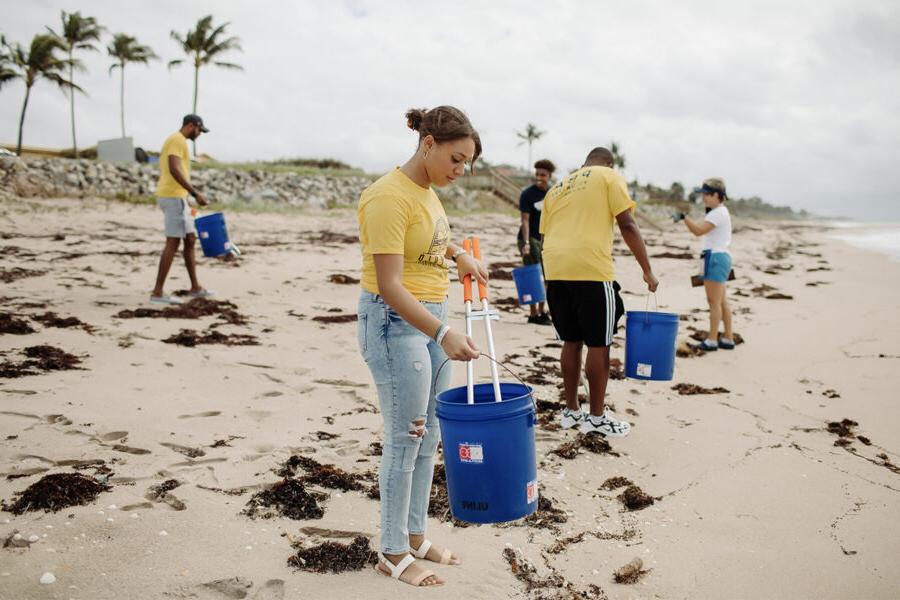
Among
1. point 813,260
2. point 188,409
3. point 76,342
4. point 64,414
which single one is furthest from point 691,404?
point 813,260

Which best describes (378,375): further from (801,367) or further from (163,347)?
(801,367)

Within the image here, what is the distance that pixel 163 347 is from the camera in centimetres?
548

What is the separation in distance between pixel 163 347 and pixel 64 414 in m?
1.68

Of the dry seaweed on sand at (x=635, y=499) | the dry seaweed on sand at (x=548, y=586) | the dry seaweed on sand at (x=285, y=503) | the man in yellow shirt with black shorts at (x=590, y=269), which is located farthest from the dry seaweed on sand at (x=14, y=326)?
the dry seaweed on sand at (x=635, y=499)

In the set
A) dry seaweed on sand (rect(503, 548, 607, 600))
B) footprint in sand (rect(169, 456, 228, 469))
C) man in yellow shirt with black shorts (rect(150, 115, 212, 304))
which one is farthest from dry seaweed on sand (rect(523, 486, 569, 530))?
man in yellow shirt with black shorts (rect(150, 115, 212, 304))

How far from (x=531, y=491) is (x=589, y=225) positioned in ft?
6.42

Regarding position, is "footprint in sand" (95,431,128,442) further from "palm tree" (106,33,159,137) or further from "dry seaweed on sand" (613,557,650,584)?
"palm tree" (106,33,159,137)

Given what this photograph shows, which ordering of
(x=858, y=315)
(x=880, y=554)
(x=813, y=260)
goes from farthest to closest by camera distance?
1. (x=813, y=260)
2. (x=858, y=315)
3. (x=880, y=554)

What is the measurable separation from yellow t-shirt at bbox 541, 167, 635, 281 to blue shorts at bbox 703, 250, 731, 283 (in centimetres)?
292

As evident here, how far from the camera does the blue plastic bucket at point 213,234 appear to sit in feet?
24.3

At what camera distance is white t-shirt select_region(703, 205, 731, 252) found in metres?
6.52

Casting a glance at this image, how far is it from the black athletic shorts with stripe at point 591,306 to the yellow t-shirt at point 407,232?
178 cm

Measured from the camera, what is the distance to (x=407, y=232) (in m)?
2.30

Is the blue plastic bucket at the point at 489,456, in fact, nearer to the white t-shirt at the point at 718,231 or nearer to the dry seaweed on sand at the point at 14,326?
the dry seaweed on sand at the point at 14,326
